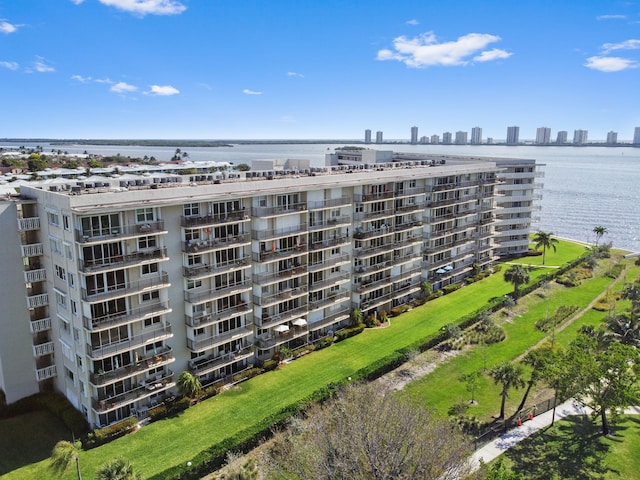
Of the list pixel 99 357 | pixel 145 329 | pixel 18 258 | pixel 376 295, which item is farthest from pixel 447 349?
pixel 18 258

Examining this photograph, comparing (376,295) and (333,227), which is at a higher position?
(333,227)

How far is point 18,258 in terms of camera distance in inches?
1533

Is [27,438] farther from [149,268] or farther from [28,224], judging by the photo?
[28,224]

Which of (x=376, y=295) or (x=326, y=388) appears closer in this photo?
(x=326, y=388)

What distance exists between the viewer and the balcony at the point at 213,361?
43.4 m

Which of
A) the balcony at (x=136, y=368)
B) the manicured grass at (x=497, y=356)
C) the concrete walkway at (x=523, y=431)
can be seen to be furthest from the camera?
the manicured grass at (x=497, y=356)

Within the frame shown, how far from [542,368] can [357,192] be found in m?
27.1

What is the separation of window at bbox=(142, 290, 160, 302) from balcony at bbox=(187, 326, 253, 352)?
5115 millimetres

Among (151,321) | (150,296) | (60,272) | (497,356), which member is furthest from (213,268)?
(497,356)

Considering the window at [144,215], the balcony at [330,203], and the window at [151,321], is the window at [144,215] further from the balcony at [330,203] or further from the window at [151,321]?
the balcony at [330,203]

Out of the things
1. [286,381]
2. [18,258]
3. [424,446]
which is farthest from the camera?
[286,381]

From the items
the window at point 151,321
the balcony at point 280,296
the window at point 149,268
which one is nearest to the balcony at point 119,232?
the window at point 149,268

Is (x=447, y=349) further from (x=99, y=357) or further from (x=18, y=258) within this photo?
(x=18, y=258)

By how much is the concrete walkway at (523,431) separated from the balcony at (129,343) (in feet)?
85.2
